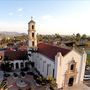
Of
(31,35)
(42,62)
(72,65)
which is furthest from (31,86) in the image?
(31,35)

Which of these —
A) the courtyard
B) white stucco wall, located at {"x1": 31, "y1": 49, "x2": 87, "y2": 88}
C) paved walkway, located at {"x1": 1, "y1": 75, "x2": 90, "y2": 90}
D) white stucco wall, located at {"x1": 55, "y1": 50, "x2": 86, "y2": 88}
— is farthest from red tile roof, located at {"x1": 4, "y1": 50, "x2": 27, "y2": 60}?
white stucco wall, located at {"x1": 55, "y1": 50, "x2": 86, "y2": 88}

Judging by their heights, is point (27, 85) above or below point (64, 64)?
below

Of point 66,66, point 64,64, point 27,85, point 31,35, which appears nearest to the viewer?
point 64,64

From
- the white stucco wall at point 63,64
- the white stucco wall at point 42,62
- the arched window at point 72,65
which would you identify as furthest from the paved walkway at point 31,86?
the arched window at point 72,65

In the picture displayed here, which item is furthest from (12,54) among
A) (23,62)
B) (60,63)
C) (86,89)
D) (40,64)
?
(86,89)

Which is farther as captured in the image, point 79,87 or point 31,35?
point 31,35

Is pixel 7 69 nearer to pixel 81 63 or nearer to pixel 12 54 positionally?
pixel 12 54

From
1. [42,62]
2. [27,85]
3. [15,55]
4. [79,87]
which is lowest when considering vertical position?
[79,87]

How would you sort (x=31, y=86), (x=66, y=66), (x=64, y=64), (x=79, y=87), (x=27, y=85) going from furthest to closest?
(x=27, y=85), (x=31, y=86), (x=79, y=87), (x=66, y=66), (x=64, y=64)

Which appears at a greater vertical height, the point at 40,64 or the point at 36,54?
the point at 36,54

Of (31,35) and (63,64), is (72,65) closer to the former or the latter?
(63,64)

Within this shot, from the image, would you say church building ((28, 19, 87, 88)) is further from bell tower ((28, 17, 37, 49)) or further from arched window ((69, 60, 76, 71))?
bell tower ((28, 17, 37, 49))
